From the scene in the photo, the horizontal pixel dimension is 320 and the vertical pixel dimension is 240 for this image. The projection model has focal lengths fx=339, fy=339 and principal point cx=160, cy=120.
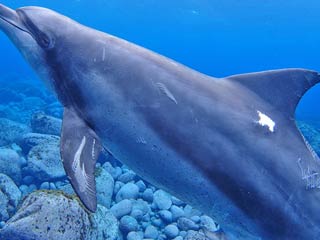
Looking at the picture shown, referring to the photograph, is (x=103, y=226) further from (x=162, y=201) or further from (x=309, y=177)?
(x=309, y=177)

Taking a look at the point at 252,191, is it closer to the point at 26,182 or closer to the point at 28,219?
the point at 28,219

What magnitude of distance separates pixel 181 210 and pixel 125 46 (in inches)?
200

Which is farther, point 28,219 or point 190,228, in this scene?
point 190,228

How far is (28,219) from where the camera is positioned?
4957 millimetres

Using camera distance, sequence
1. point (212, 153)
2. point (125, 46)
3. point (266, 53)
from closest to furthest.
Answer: point (212, 153), point (125, 46), point (266, 53)

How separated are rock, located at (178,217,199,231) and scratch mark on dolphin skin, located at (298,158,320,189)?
13.4 ft

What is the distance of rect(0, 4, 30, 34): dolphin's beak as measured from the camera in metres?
3.96

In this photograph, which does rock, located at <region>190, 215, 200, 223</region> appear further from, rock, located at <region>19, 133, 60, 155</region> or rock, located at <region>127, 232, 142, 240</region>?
rock, located at <region>19, 133, 60, 155</region>

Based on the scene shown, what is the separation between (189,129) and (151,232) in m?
4.31

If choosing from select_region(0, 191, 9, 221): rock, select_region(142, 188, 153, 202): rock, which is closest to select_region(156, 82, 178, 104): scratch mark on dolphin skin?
select_region(0, 191, 9, 221): rock

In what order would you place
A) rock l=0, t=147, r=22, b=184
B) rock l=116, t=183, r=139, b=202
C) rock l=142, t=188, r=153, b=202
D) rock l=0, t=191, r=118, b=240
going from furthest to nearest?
rock l=0, t=147, r=22, b=184
rock l=142, t=188, r=153, b=202
rock l=116, t=183, r=139, b=202
rock l=0, t=191, r=118, b=240

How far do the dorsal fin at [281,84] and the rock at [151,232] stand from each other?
433 cm

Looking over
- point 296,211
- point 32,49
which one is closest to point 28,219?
point 32,49

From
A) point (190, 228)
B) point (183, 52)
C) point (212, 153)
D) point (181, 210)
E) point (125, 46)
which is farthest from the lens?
point (183, 52)
